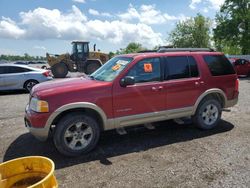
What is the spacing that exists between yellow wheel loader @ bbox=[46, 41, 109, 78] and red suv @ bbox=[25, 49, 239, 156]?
48.0ft

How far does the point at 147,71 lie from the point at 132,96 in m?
0.64

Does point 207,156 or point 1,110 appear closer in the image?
point 207,156

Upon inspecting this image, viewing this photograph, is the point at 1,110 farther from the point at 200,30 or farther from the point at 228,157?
the point at 200,30

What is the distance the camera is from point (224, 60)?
6.18 m

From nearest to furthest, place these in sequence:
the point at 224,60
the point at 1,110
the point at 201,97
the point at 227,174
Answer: the point at 227,174 → the point at 201,97 → the point at 224,60 → the point at 1,110

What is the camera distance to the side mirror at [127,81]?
15.5 ft

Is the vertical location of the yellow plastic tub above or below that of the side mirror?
below

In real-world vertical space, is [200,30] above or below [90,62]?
above

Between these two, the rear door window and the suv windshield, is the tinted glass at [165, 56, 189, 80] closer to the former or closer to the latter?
the rear door window

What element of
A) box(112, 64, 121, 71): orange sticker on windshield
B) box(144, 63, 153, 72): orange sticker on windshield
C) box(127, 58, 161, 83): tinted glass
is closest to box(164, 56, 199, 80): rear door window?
box(127, 58, 161, 83): tinted glass

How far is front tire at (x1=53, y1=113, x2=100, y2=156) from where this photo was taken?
4484mm

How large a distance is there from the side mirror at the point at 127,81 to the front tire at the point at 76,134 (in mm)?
876

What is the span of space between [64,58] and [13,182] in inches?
731

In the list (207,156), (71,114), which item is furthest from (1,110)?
(207,156)
